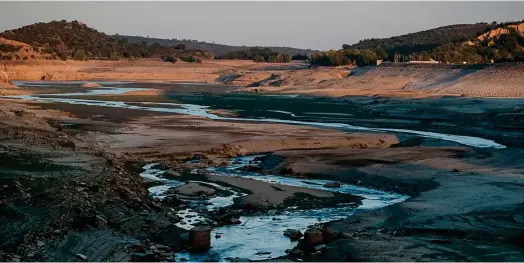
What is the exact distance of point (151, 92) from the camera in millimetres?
71875

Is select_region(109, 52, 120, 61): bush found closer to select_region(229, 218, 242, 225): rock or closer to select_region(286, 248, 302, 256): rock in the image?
select_region(229, 218, 242, 225): rock

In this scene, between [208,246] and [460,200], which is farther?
[460,200]

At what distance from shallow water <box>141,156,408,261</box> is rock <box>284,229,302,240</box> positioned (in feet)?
0.37

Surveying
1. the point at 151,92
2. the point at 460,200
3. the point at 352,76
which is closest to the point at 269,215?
the point at 460,200

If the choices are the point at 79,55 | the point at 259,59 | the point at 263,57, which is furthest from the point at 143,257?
the point at 263,57

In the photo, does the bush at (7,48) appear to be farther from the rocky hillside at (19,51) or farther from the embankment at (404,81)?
the embankment at (404,81)

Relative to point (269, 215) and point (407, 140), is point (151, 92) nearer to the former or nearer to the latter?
point (407, 140)

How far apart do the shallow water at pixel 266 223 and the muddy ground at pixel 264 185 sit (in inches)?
23.3

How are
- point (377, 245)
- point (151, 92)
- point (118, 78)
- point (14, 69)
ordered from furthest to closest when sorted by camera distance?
1. point (118, 78)
2. point (14, 69)
3. point (151, 92)
4. point (377, 245)

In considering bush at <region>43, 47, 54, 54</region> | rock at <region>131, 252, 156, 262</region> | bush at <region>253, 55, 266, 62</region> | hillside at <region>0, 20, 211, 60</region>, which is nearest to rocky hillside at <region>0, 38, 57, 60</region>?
bush at <region>43, 47, 54, 54</region>

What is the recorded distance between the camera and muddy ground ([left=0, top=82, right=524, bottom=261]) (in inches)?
496

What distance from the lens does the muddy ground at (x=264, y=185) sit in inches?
496

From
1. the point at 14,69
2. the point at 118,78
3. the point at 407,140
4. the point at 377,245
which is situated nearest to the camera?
the point at 377,245

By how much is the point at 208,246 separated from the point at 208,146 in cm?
1535
